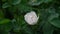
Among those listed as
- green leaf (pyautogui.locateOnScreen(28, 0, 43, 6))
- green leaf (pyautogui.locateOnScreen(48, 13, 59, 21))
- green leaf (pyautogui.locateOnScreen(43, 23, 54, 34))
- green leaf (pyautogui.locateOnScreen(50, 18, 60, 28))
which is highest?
green leaf (pyautogui.locateOnScreen(28, 0, 43, 6))

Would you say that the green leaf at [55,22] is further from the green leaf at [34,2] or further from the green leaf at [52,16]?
the green leaf at [34,2]

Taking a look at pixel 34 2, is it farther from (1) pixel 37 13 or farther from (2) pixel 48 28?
(2) pixel 48 28

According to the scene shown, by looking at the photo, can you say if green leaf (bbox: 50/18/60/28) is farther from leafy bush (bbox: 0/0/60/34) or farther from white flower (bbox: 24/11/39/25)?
white flower (bbox: 24/11/39/25)

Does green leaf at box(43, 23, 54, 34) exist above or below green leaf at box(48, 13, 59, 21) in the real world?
below

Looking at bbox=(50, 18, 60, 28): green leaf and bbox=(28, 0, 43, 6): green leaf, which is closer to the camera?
bbox=(50, 18, 60, 28): green leaf

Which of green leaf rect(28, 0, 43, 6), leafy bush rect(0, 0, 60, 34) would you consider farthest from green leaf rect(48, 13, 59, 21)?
green leaf rect(28, 0, 43, 6)

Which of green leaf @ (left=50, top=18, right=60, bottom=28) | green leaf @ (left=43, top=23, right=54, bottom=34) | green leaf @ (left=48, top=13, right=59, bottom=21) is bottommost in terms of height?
green leaf @ (left=43, top=23, right=54, bottom=34)

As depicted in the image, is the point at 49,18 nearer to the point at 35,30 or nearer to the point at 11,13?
the point at 35,30

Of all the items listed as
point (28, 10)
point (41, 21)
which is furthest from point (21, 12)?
point (41, 21)
